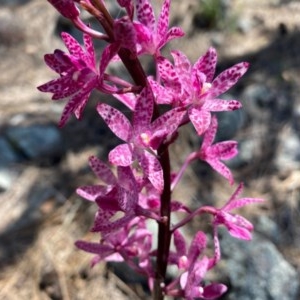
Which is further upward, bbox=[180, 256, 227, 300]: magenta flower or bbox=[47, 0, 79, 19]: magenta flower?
bbox=[47, 0, 79, 19]: magenta flower

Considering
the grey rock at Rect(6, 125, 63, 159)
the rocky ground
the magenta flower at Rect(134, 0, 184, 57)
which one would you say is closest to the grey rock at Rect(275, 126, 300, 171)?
the rocky ground

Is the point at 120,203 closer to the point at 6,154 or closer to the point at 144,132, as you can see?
the point at 144,132

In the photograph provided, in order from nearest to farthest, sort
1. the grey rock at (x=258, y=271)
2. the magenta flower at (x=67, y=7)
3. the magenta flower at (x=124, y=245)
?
1. the magenta flower at (x=67, y=7)
2. the magenta flower at (x=124, y=245)
3. the grey rock at (x=258, y=271)

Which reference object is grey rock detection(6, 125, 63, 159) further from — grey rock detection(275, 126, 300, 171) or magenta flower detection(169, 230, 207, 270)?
magenta flower detection(169, 230, 207, 270)

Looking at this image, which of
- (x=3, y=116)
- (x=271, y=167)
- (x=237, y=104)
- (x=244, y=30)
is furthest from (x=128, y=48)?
(x=244, y=30)

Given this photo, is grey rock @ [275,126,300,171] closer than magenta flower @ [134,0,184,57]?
No

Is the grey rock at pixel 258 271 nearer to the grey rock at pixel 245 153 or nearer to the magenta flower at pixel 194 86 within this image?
the grey rock at pixel 245 153

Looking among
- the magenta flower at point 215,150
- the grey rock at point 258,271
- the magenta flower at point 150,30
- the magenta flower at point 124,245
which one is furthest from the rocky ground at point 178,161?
the magenta flower at point 150,30
